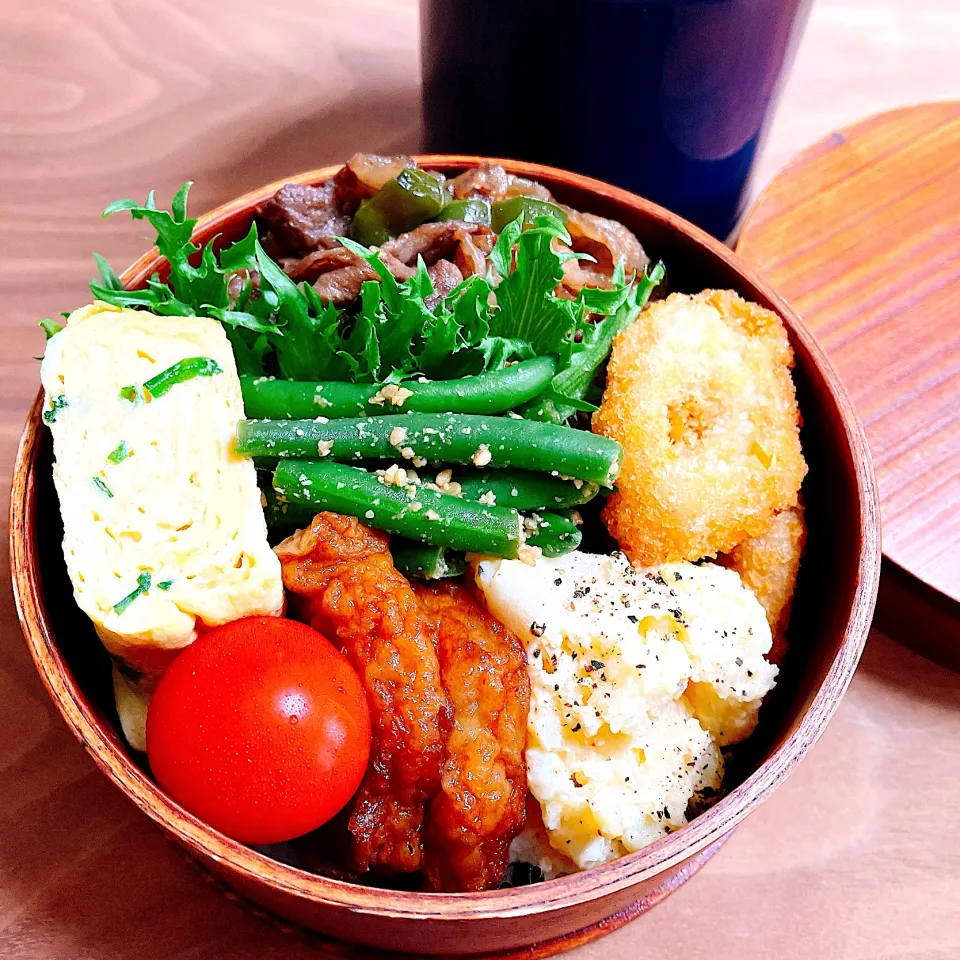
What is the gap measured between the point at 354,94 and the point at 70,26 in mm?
820

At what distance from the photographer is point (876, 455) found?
1.94 m

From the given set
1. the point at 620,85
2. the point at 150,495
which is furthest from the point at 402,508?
the point at 620,85

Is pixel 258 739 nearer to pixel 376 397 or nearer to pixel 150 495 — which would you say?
pixel 150 495

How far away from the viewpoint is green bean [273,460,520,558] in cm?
143

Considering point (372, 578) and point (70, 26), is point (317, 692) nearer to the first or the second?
point (372, 578)

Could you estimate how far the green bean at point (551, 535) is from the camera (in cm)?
153

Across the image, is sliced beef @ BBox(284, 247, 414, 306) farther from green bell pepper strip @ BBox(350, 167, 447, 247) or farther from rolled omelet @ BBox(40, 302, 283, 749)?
rolled omelet @ BBox(40, 302, 283, 749)

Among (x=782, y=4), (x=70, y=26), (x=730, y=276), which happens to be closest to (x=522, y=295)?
(x=730, y=276)

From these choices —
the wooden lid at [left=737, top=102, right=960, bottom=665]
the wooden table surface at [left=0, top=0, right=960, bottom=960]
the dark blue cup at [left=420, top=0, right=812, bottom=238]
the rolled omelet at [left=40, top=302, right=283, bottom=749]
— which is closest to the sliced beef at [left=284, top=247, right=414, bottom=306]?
the rolled omelet at [left=40, top=302, right=283, bottom=749]

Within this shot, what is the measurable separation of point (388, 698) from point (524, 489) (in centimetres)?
40

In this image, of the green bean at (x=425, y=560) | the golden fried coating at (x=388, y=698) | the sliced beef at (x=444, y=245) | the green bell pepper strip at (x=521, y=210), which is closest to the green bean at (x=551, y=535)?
the green bean at (x=425, y=560)

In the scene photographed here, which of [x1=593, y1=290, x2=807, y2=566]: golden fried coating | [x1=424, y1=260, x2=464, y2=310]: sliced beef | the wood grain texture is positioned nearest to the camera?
the wood grain texture

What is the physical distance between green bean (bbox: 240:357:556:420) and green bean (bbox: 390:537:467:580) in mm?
214

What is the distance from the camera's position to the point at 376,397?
4.89 feet
